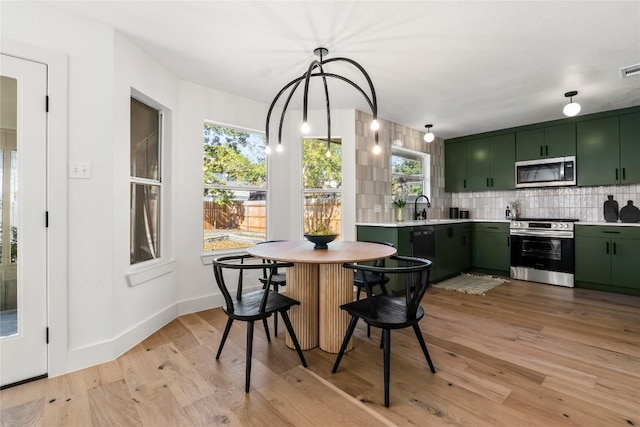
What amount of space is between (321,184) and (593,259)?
3.88m

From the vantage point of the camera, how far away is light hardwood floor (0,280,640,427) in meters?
1.56

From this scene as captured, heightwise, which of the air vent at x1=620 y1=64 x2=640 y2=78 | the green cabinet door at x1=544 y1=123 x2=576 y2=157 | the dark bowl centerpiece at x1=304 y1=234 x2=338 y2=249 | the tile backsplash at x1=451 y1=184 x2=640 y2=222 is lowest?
the dark bowl centerpiece at x1=304 y1=234 x2=338 y2=249

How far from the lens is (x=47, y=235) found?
1975 mm

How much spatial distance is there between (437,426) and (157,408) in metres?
1.53

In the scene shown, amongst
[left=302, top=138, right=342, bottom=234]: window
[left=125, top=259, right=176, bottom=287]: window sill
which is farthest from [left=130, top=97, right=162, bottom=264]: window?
[left=302, top=138, right=342, bottom=234]: window

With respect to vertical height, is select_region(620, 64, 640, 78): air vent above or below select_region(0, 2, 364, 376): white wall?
above

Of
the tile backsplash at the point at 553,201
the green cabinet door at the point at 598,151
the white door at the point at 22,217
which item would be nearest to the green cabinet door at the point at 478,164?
the tile backsplash at the point at 553,201

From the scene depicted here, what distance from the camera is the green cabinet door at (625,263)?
3674 millimetres

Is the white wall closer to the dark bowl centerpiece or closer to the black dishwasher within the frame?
the dark bowl centerpiece

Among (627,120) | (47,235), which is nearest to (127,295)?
(47,235)

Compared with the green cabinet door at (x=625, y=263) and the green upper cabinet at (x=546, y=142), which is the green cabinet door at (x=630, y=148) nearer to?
the green upper cabinet at (x=546, y=142)

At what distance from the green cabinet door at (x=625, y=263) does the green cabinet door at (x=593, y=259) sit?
0.16 ft

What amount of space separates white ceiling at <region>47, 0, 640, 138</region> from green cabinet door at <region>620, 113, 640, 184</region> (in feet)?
1.41

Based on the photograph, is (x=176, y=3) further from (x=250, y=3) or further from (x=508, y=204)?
(x=508, y=204)
